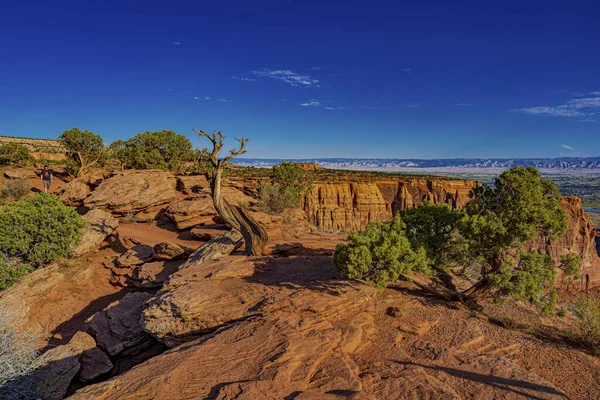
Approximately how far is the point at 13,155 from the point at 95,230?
106ft

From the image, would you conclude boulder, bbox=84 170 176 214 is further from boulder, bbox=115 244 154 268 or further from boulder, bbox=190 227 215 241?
boulder, bbox=115 244 154 268

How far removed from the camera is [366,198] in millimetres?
49094

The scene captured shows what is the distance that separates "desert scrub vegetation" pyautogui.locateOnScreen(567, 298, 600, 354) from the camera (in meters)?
8.29

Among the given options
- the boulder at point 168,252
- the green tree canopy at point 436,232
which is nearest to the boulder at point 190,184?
the boulder at point 168,252

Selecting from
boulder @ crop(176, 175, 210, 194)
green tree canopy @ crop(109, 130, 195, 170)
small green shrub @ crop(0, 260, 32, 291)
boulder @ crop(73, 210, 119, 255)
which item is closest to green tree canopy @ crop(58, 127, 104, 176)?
green tree canopy @ crop(109, 130, 195, 170)

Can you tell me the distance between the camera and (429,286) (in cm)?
1046

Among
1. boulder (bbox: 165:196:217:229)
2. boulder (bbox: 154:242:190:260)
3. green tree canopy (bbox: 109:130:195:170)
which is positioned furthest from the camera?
green tree canopy (bbox: 109:130:195:170)

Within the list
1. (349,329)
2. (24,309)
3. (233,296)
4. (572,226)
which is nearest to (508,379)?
(349,329)

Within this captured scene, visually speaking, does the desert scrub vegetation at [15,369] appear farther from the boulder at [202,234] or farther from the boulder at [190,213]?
the boulder at [190,213]

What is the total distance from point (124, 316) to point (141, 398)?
21.6ft

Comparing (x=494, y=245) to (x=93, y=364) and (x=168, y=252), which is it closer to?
(x=93, y=364)

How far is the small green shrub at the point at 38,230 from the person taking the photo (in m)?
14.3

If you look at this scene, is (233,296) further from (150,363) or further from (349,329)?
(349,329)

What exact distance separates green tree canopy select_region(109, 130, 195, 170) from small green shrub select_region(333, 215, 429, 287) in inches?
1186
